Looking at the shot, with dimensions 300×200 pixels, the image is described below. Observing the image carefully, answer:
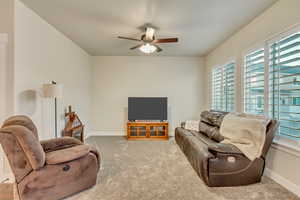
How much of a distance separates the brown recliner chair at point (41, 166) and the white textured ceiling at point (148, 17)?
1.89m

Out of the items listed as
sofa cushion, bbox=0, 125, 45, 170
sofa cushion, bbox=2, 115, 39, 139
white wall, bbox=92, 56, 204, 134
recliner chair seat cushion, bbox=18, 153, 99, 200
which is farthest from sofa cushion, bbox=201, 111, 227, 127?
sofa cushion, bbox=2, 115, 39, 139

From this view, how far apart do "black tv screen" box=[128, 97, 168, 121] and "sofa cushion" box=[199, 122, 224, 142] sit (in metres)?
1.52

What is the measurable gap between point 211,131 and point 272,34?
2.00 metres

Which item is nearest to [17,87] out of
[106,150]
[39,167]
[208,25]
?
[39,167]

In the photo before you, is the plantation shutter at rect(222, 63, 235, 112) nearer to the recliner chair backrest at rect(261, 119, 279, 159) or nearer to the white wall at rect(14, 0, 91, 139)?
the recliner chair backrest at rect(261, 119, 279, 159)

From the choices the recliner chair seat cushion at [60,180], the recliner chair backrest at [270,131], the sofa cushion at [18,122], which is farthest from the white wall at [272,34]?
the sofa cushion at [18,122]

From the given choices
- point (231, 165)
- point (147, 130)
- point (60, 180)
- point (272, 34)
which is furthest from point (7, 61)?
point (272, 34)

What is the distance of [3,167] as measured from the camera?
2494 mm

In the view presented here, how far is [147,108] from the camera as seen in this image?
547cm

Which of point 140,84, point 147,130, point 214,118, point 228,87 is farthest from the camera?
point 140,84

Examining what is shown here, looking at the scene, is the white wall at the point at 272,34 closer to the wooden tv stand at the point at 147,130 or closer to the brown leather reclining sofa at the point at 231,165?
the brown leather reclining sofa at the point at 231,165

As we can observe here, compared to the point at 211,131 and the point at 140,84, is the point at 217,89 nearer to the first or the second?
the point at 211,131

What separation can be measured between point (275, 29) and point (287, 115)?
1314mm

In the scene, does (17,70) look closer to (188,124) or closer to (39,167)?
(39,167)
